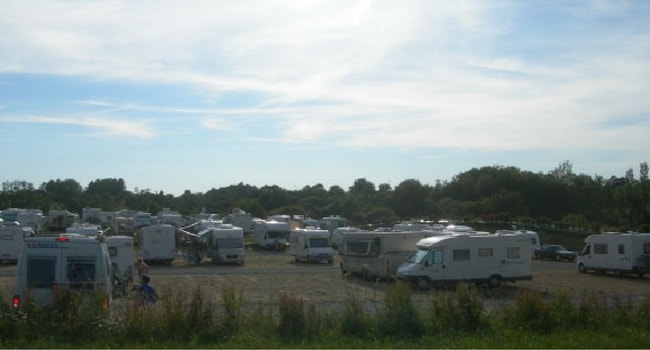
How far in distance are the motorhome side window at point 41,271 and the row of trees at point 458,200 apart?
68.7m

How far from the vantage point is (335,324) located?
46.5 ft

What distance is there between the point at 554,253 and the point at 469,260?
1033 inches

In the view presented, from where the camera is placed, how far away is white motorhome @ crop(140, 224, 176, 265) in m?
47.6

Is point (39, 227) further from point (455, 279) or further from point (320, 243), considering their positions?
point (455, 279)

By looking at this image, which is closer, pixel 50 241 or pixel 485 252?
pixel 50 241

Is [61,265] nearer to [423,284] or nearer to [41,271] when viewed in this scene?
[41,271]

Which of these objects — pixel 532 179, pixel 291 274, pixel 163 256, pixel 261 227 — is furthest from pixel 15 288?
pixel 532 179

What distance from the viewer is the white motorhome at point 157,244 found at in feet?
156

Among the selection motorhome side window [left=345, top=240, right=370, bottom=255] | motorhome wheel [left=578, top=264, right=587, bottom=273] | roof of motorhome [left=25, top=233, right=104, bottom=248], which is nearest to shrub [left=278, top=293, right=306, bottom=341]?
roof of motorhome [left=25, top=233, right=104, bottom=248]

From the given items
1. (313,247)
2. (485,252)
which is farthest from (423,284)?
(313,247)

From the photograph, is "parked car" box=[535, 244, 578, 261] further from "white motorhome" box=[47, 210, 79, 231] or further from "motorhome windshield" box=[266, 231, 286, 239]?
"white motorhome" box=[47, 210, 79, 231]

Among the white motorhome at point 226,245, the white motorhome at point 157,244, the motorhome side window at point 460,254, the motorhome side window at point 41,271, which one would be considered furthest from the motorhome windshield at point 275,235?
the motorhome side window at point 41,271

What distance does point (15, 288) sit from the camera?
14.9m

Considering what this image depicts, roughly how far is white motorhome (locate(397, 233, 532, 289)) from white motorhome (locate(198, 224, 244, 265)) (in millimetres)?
18597
